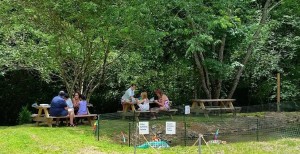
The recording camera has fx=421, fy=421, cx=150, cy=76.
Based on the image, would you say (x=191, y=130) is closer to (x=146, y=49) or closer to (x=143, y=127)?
(x=146, y=49)

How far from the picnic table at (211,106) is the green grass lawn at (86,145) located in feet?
16.9

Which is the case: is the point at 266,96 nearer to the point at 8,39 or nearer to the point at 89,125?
the point at 89,125

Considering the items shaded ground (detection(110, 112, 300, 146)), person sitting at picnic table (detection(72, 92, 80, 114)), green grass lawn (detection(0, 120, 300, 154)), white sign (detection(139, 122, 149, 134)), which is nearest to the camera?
white sign (detection(139, 122, 149, 134))

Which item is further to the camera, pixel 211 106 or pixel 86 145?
pixel 211 106

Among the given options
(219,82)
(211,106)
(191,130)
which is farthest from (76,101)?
(219,82)

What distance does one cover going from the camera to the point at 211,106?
54.5ft

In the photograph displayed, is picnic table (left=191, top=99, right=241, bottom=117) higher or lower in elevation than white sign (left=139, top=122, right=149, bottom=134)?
higher

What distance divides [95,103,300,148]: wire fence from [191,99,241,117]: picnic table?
→ 760 millimetres

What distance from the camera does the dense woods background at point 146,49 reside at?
1276 centimetres

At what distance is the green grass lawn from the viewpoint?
898 cm

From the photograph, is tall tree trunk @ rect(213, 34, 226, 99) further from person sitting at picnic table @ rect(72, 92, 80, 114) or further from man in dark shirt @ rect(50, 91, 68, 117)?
man in dark shirt @ rect(50, 91, 68, 117)

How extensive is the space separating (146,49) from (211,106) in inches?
168

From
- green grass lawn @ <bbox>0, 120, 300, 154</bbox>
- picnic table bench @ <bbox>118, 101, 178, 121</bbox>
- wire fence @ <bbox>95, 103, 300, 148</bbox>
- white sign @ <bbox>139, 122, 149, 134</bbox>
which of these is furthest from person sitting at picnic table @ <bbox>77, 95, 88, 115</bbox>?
white sign @ <bbox>139, 122, 149, 134</bbox>

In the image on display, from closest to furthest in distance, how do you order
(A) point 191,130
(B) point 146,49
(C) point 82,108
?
(A) point 191,130
(C) point 82,108
(B) point 146,49
